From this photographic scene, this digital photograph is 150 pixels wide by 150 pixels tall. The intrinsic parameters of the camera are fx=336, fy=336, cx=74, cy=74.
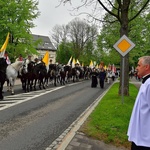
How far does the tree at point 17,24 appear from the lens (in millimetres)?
40247

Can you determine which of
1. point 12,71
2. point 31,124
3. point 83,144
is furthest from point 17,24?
point 83,144

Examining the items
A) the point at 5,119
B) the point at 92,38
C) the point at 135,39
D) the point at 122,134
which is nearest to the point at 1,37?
the point at 135,39

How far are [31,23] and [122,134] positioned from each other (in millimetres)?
37003

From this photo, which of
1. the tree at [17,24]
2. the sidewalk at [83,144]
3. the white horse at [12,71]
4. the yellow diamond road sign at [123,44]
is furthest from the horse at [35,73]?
the tree at [17,24]

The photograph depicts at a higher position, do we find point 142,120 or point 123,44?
point 123,44

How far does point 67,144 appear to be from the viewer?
23.9 ft

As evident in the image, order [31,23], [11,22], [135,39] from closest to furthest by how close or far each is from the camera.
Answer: [135,39] < [11,22] < [31,23]

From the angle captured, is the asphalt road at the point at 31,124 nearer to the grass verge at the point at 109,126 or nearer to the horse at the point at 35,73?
the grass verge at the point at 109,126

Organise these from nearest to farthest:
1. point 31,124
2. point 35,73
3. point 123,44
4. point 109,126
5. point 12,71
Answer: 1. point 109,126
2. point 31,124
3. point 123,44
4. point 12,71
5. point 35,73

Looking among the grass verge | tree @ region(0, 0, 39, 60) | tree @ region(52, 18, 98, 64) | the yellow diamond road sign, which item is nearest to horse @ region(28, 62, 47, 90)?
the yellow diamond road sign

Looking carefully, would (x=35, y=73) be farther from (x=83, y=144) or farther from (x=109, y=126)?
(x=83, y=144)

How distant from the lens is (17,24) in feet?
135

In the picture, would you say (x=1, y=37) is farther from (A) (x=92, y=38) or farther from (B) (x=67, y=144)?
(A) (x=92, y=38)

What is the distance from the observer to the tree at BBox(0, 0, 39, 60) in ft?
→ 132
